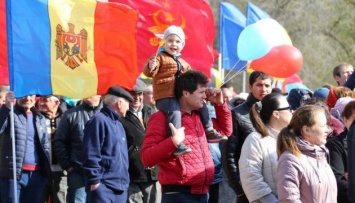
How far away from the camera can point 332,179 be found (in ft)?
24.6

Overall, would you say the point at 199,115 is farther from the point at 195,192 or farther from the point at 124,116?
the point at 124,116

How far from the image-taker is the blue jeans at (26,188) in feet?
37.3

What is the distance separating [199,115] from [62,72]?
2.28 metres

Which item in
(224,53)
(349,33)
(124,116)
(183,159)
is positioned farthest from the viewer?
(349,33)

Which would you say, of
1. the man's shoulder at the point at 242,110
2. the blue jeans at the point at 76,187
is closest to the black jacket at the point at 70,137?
the blue jeans at the point at 76,187

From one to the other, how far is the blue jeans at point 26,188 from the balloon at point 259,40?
2.97 meters

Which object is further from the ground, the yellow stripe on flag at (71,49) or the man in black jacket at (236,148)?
the yellow stripe on flag at (71,49)

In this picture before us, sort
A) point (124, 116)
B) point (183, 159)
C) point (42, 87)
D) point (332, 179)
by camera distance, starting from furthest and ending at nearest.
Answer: point (124, 116) → point (42, 87) → point (183, 159) → point (332, 179)

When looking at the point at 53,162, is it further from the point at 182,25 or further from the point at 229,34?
the point at 229,34

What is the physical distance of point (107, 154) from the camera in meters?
10.4

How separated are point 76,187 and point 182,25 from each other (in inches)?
101

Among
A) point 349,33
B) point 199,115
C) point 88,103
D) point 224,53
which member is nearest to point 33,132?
point 88,103

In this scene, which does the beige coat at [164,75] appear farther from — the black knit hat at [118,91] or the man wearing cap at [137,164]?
the man wearing cap at [137,164]

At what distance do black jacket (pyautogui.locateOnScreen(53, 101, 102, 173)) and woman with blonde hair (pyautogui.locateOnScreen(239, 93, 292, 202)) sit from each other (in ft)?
13.0
